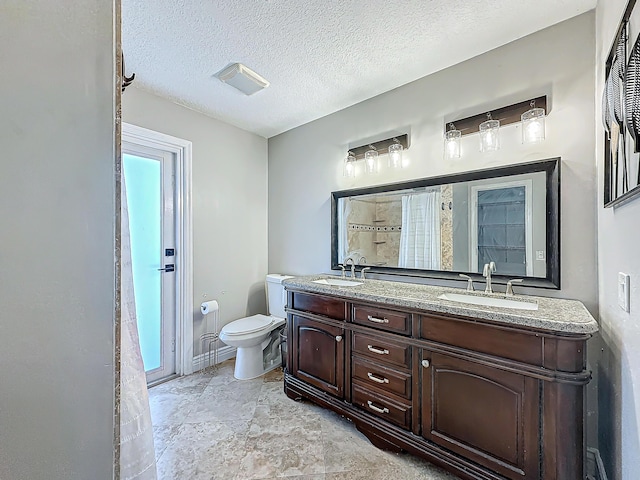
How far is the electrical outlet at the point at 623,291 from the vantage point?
1062 millimetres

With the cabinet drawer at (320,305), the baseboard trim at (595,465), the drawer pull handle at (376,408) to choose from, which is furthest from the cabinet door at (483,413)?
the cabinet drawer at (320,305)

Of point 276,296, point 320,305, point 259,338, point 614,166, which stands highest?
point 614,166

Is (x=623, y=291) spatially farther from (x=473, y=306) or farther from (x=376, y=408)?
(x=376, y=408)

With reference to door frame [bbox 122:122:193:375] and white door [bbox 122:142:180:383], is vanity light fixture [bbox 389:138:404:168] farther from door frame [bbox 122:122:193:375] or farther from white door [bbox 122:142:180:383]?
white door [bbox 122:142:180:383]

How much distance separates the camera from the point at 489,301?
1.68 meters

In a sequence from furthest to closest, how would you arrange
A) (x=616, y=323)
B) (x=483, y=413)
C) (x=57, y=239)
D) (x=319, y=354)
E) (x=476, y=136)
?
(x=319, y=354) < (x=476, y=136) < (x=483, y=413) < (x=616, y=323) < (x=57, y=239)

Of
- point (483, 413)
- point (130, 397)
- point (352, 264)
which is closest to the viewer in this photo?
point (130, 397)

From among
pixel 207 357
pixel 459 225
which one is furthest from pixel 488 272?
pixel 207 357

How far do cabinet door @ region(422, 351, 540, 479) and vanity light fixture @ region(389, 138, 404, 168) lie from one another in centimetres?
138

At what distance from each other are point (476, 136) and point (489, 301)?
103cm

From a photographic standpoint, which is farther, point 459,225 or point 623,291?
point 459,225

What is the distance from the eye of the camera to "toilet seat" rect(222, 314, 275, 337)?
2477mm

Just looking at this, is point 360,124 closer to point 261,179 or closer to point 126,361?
point 261,179

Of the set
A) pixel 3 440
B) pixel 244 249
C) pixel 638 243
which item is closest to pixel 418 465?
pixel 638 243
